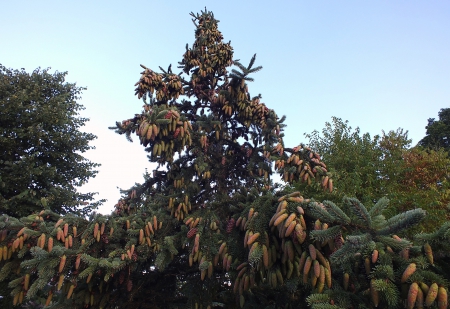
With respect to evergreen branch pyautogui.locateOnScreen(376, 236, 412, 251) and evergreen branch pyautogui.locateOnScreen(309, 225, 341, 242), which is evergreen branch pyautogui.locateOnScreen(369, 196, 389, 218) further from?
evergreen branch pyautogui.locateOnScreen(309, 225, 341, 242)

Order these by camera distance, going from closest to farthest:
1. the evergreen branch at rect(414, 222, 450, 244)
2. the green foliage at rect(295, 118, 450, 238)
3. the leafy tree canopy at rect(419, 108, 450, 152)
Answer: the evergreen branch at rect(414, 222, 450, 244) → the green foliage at rect(295, 118, 450, 238) → the leafy tree canopy at rect(419, 108, 450, 152)

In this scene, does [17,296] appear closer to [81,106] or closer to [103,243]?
[103,243]

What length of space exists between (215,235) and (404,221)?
220 centimetres

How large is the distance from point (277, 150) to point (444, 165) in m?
12.0

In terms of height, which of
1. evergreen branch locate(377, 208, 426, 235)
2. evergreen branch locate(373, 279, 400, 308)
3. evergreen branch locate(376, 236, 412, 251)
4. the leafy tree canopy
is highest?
the leafy tree canopy

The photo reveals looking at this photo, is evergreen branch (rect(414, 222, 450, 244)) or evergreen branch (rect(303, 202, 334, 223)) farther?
evergreen branch (rect(303, 202, 334, 223))

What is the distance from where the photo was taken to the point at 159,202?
4.98 meters

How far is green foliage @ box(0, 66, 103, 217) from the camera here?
1011cm

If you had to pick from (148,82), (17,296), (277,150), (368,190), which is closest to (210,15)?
(148,82)

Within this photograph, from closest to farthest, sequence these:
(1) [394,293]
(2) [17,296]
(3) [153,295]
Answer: (1) [394,293] < (2) [17,296] < (3) [153,295]

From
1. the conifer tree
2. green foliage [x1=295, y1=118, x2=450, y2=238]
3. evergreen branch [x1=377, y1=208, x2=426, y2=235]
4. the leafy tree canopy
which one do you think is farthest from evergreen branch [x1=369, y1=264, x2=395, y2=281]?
the leafy tree canopy

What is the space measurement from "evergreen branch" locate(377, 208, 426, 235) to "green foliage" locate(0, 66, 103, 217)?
32.5 feet

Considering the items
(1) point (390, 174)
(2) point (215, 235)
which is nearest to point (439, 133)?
(1) point (390, 174)

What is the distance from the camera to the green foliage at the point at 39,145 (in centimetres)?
1011
